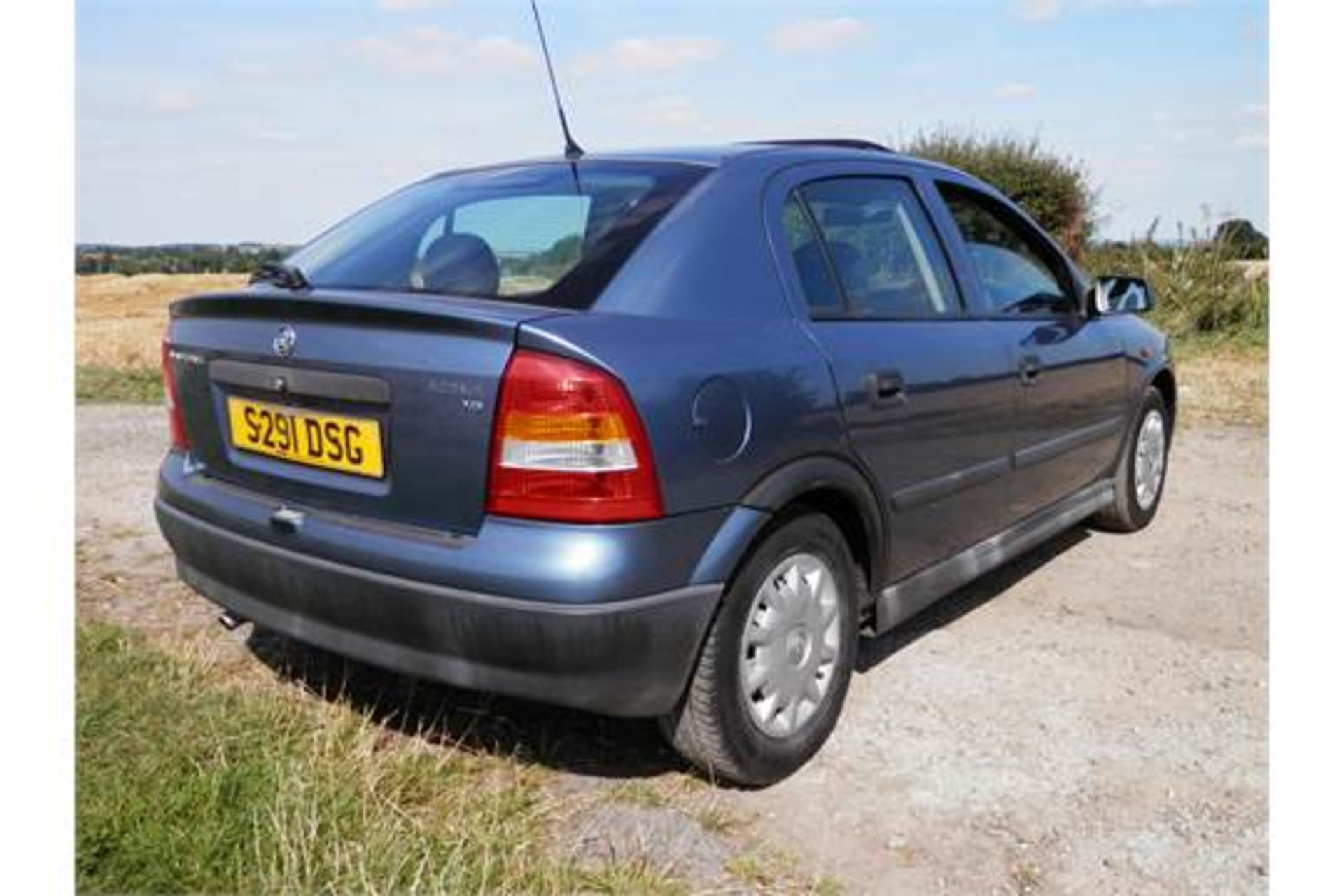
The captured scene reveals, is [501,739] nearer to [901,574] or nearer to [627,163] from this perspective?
[901,574]

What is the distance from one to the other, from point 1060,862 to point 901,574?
996 mm

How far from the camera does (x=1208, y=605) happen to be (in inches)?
169

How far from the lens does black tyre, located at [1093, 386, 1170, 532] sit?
5.09 meters

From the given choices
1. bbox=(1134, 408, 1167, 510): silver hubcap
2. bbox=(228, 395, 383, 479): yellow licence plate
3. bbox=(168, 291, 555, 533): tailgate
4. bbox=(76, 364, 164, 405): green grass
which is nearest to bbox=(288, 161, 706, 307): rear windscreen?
bbox=(168, 291, 555, 533): tailgate

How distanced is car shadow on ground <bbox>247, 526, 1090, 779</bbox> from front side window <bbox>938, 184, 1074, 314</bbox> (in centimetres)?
134

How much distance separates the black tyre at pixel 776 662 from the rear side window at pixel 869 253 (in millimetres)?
685

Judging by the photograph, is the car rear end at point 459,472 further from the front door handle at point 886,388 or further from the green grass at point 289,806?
the front door handle at point 886,388

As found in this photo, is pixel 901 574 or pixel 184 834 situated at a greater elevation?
pixel 901 574

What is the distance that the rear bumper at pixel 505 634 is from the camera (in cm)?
230

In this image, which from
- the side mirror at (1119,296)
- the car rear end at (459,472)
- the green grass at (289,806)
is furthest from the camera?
the side mirror at (1119,296)

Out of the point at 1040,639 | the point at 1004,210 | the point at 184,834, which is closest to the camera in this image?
the point at 184,834

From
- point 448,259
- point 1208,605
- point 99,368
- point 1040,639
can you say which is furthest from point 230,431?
point 99,368

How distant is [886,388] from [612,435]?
1058 mm

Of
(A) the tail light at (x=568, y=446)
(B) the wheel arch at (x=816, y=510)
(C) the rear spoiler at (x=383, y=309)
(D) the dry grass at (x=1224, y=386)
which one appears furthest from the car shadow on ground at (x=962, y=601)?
(D) the dry grass at (x=1224, y=386)
